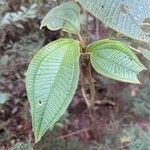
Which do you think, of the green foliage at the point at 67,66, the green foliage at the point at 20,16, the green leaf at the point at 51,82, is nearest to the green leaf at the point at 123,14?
the green foliage at the point at 67,66

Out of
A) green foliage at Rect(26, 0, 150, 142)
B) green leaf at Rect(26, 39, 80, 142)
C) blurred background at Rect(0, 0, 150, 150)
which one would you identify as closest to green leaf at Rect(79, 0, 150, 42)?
green foliage at Rect(26, 0, 150, 142)

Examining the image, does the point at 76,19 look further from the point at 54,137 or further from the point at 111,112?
the point at 111,112

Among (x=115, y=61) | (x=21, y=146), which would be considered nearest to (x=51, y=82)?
(x=115, y=61)

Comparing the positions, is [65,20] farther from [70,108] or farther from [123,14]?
[70,108]

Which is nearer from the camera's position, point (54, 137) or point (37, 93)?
point (37, 93)

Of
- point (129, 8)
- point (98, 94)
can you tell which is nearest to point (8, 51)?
point (98, 94)
